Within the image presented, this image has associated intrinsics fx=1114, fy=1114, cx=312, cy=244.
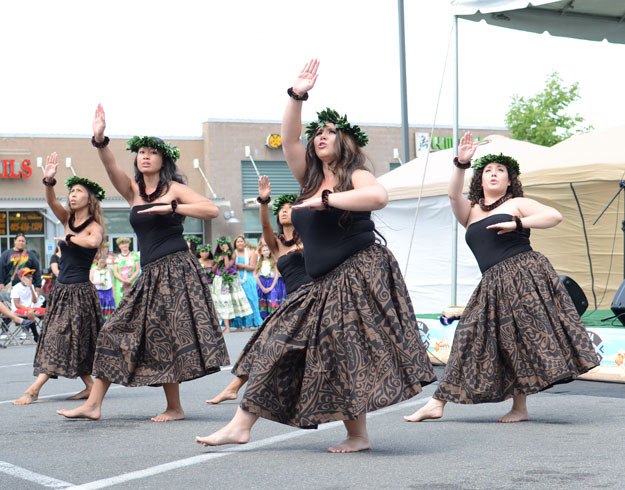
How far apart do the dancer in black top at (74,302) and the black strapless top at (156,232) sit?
5.40ft

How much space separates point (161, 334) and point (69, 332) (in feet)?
6.59

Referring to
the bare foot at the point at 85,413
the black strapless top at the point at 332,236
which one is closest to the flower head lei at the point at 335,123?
the black strapless top at the point at 332,236

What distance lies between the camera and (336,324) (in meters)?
5.88

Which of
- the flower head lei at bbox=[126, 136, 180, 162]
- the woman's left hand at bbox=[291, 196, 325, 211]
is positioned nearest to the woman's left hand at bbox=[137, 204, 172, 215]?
the flower head lei at bbox=[126, 136, 180, 162]

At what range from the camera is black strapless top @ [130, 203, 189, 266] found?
25.3 feet

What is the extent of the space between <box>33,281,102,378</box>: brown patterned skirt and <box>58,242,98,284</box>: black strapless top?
52 mm

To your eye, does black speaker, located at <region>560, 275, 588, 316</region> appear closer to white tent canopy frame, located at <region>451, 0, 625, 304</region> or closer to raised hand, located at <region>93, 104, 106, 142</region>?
white tent canopy frame, located at <region>451, 0, 625, 304</region>

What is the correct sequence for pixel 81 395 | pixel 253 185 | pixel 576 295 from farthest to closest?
pixel 253 185, pixel 576 295, pixel 81 395

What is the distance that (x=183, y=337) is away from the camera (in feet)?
25.1

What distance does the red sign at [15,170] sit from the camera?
38.7m

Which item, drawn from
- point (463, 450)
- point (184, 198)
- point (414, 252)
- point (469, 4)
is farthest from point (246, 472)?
point (414, 252)

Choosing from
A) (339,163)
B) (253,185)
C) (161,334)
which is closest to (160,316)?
(161,334)

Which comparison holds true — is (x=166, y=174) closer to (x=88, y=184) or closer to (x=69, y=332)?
(x=88, y=184)

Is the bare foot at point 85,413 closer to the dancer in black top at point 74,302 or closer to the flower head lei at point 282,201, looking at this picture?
the dancer in black top at point 74,302
